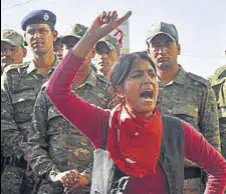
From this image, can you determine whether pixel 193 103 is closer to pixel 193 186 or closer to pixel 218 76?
pixel 193 186

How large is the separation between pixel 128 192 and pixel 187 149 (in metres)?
0.35

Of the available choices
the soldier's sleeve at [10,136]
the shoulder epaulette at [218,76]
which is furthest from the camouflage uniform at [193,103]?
the shoulder epaulette at [218,76]

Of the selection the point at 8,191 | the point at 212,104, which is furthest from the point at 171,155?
the point at 8,191

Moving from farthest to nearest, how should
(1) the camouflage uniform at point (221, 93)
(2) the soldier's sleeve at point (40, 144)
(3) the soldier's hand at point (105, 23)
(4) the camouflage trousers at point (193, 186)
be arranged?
→ (1) the camouflage uniform at point (221, 93) → (4) the camouflage trousers at point (193, 186) → (2) the soldier's sleeve at point (40, 144) → (3) the soldier's hand at point (105, 23)

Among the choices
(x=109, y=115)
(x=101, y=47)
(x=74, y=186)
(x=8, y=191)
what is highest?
(x=101, y=47)

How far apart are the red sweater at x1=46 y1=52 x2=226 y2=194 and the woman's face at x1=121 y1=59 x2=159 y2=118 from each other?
128 mm

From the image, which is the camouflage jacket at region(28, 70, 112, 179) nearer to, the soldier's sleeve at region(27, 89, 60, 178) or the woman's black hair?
the soldier's sleeve at region(27, 89, 60, 178)

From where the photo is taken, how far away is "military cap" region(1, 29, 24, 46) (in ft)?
10.4

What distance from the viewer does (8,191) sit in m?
2.52

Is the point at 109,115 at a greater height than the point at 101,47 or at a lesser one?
lesser

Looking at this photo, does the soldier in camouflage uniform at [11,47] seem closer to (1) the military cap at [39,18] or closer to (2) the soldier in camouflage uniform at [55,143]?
(1) the military cap at [39,18]

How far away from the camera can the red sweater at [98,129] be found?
1812 mm

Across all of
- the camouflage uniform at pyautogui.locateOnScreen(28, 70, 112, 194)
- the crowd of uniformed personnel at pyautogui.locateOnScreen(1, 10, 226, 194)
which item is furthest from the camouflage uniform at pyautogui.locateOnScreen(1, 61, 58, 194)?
the camouflage uniform at pyautogui.locateOnScreen(28, 70, 112, 194)

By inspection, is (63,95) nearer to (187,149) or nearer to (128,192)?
(128,192)
